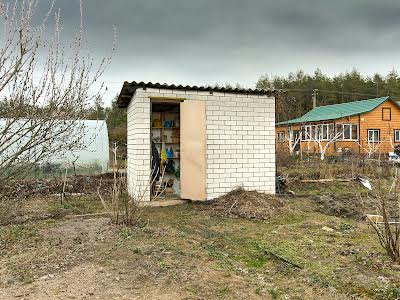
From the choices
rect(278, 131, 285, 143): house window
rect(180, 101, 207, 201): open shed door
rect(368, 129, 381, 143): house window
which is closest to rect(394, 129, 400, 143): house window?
rect(368, 129, 381, 143): house window

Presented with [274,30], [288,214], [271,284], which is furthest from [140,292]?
[274,30]

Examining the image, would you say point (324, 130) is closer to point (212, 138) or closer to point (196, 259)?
point (212, 138)

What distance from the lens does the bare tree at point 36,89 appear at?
311cm

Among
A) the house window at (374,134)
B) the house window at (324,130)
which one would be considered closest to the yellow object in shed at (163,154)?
the house window at (324,130)

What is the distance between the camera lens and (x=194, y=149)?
8148 mm

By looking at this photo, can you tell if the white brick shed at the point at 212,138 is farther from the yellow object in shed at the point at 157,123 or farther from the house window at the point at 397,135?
the house window at the point at 397,135

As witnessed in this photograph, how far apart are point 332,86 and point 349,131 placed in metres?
19.5

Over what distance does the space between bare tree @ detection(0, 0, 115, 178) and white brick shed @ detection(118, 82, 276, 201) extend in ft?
13.2

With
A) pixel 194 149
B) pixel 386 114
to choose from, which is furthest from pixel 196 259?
pixel 386 114

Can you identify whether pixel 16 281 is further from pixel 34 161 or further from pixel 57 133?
pixel 57 133

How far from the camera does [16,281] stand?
11.7 ft

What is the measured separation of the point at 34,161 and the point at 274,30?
8.32 meters

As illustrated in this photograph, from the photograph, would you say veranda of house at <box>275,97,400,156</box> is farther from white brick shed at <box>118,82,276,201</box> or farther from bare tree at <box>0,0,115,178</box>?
bare tree at <box>0,0,115,178</box>

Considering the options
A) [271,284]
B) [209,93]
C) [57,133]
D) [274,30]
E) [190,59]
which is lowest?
[271,284]
